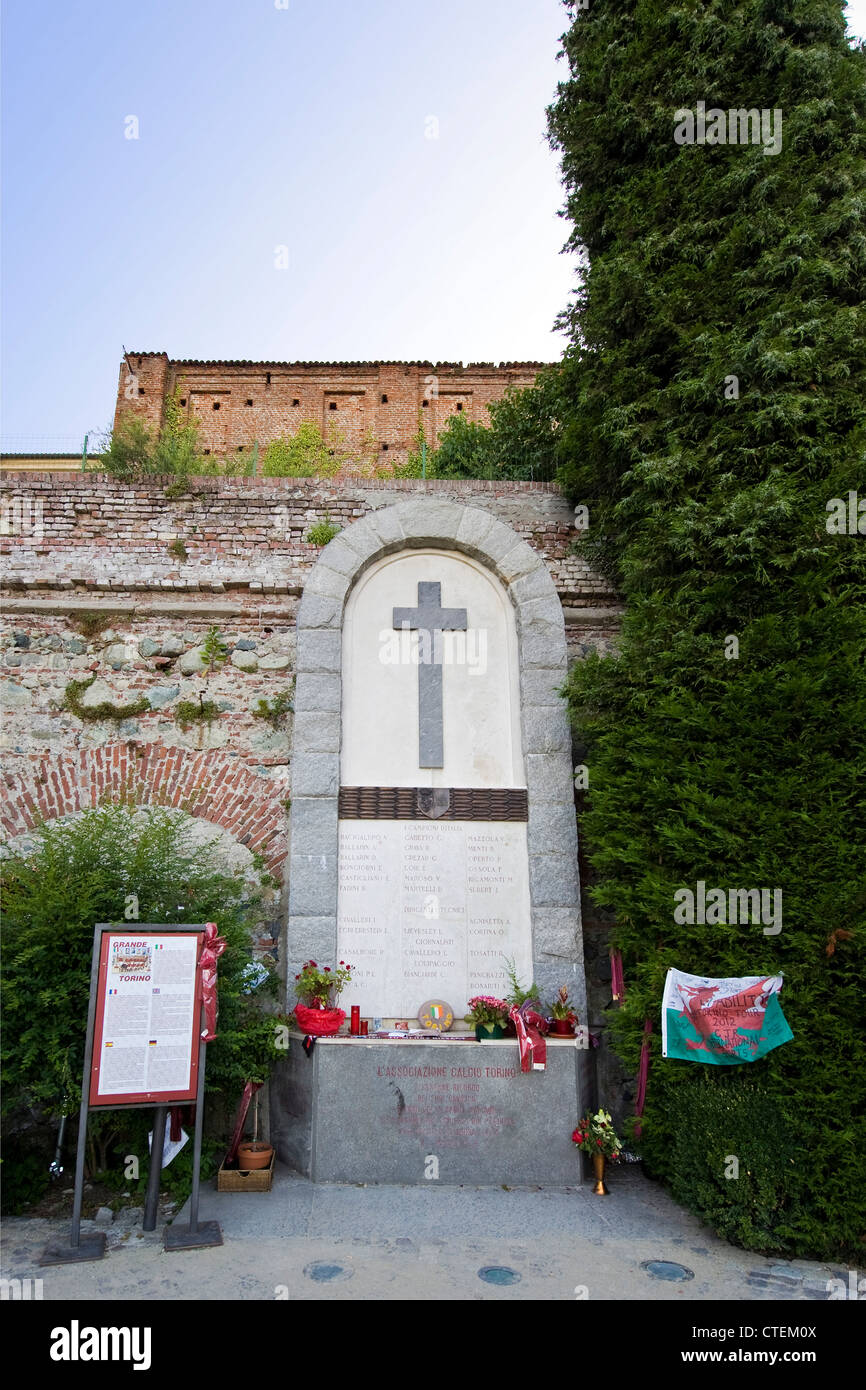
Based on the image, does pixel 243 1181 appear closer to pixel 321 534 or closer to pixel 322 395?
pixel 321 534

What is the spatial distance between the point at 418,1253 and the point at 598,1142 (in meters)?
1.71

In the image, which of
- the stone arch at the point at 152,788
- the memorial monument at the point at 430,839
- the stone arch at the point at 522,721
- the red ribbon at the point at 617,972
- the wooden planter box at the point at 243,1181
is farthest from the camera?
the stone arch at the point at 152,788

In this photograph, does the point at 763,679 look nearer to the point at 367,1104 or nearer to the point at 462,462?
the point at 367,1104

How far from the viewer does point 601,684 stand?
22.1ft

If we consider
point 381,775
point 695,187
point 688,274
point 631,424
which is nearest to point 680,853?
point 381,775

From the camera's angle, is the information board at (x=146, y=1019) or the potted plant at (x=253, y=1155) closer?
the information board at (x=146, y=1019)

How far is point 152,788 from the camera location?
23.9 feet

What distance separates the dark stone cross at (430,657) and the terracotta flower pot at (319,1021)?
7.19ft

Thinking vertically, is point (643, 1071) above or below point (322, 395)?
below

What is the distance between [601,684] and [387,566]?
2483 mm

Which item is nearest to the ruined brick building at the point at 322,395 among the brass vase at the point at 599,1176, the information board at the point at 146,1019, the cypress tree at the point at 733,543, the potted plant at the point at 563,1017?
→ the cypress tree at the point at 733,543

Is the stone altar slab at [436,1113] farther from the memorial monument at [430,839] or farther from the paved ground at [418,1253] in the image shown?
the paved ground at [418,1253]

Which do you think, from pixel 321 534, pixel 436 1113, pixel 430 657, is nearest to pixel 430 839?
pixel 430 657

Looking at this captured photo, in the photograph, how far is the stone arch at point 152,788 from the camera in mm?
Result: 7137
